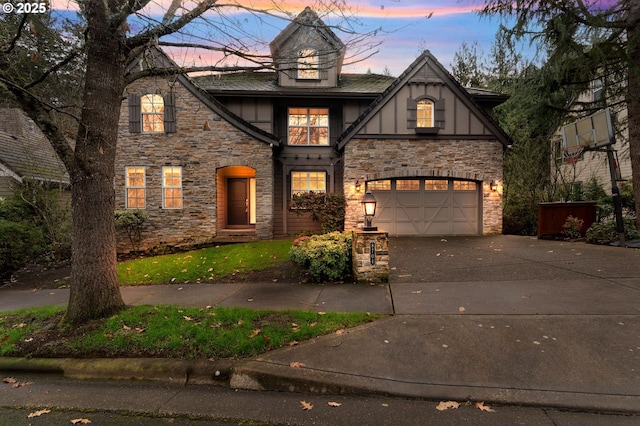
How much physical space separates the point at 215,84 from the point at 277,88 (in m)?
2.64

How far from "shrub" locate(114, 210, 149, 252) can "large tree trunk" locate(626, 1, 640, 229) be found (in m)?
16.8

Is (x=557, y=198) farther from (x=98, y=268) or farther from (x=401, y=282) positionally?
(x=98, y=268)

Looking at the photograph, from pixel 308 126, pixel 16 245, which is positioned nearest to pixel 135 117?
pixel 16 245

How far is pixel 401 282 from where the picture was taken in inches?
262

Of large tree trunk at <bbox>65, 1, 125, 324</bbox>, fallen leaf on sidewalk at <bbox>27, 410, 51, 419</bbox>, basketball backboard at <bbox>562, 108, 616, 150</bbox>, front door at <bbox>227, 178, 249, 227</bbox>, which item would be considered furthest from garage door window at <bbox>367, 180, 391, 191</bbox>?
fallen leaf on sidewalk at <bbox>27, 410, 51, 419</bbox>

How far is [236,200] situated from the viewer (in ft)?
47.2

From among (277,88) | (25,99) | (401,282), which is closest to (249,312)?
(401,282)

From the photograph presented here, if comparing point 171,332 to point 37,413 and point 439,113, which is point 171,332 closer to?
point 37,413

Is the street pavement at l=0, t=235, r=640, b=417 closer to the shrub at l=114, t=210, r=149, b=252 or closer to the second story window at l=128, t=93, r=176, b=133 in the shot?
the shrub at l=114, t=210, r=149, b=252

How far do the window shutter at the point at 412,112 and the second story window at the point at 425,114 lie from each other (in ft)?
0.79

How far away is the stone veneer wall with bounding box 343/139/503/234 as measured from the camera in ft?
41.6

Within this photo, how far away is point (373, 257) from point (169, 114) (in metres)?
10.4

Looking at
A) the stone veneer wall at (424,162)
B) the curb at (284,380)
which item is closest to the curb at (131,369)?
the curb at (284,380)

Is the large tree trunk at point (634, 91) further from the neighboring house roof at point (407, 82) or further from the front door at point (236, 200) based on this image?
the front door at point (236, 200)
